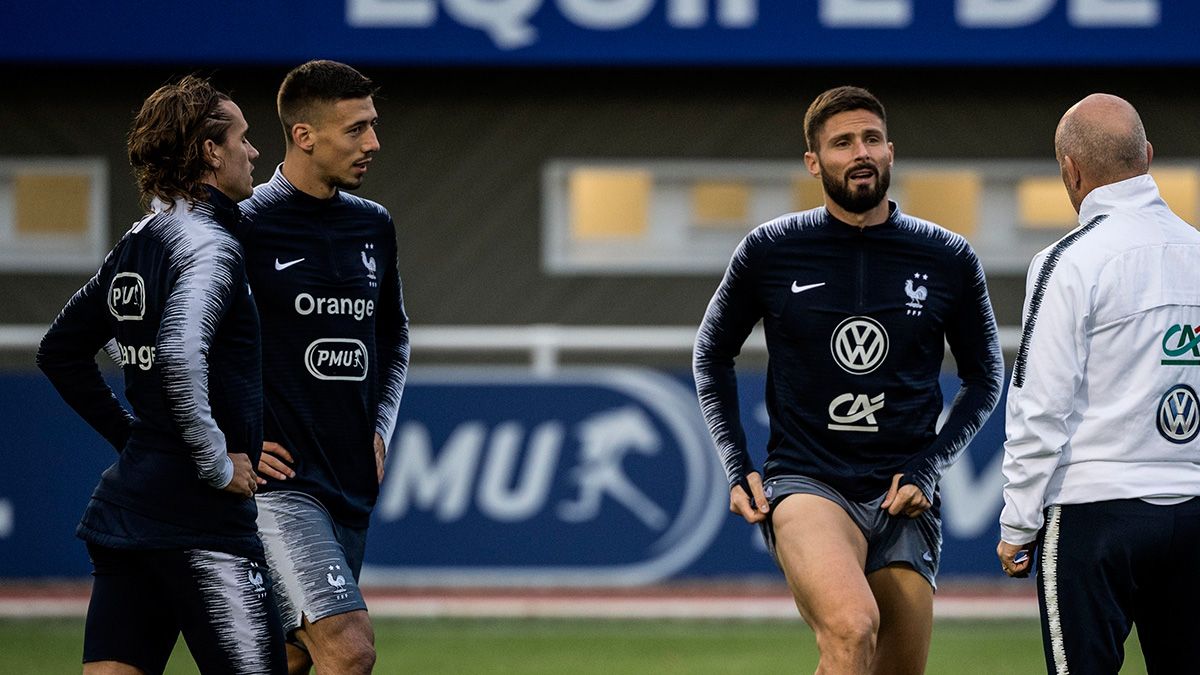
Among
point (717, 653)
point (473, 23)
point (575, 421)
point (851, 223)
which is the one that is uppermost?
point (473, 23)

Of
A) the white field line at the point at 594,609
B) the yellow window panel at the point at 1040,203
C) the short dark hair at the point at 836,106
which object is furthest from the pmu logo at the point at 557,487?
the yellow window panel at the point at 1040,203

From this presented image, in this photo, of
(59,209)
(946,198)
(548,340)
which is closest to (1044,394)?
(548,340)

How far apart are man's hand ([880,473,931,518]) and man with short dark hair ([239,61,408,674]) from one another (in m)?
1.64

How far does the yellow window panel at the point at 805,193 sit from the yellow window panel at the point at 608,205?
1.27 meters

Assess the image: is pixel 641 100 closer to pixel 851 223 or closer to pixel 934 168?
pixel 934 168

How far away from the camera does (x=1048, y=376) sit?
4.48 metres

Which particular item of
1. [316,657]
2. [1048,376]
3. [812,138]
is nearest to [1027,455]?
[1048,376]

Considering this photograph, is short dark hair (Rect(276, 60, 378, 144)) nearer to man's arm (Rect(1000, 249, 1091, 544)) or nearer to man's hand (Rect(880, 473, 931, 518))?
man's hand (Rect(880, 473, 931, 518))

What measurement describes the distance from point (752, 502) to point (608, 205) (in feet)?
30.9

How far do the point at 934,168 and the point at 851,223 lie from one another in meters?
9.33

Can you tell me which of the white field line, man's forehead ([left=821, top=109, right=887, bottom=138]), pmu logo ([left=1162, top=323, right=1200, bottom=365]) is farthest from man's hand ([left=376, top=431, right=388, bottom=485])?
the white field line

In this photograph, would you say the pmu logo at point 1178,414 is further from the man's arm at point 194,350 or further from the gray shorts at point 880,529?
the man's arm at point 194,350

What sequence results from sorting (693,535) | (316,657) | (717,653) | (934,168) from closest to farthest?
1. (316,657)
2. (717,653)
3. (693,535)
4. (934,168)

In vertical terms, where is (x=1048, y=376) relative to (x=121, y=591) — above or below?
above
